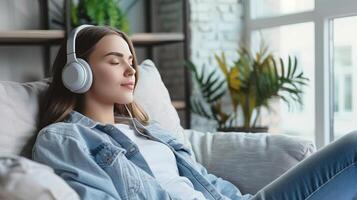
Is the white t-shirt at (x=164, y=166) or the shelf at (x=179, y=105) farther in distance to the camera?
the shelf at (x=179, y=105)

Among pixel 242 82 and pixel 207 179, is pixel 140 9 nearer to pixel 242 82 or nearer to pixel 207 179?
pixel 242 82

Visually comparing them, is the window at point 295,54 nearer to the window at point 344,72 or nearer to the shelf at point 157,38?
the window at point 344,72

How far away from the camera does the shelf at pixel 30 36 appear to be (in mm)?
2479

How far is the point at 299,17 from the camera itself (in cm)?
293

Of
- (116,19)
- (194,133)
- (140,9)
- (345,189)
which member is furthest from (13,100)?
(140,9)

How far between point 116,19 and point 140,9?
0.56m

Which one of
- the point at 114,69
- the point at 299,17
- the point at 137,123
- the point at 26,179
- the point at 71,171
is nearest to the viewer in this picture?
the point at 26,179

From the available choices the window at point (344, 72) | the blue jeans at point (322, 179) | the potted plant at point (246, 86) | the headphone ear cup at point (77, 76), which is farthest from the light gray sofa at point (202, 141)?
the window at point (344, 72)

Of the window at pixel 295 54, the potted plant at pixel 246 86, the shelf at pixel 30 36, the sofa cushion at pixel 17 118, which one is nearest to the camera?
the sofa cushion at pixel 17 118

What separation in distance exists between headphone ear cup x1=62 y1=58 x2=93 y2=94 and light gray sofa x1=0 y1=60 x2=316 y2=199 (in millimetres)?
129

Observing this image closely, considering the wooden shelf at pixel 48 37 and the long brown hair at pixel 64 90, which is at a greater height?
the wooden shelf at pixel 48 37

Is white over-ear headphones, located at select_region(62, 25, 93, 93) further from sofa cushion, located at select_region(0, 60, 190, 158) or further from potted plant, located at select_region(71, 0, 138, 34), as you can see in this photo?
potted plant, located at select_region(71, 0, 138, 34)

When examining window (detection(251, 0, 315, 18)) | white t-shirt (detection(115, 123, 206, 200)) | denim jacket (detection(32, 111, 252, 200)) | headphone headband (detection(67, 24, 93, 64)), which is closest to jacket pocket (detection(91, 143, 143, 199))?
denim jacket (detection(32, 111, 252, 200))

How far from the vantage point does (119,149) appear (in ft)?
4.68
